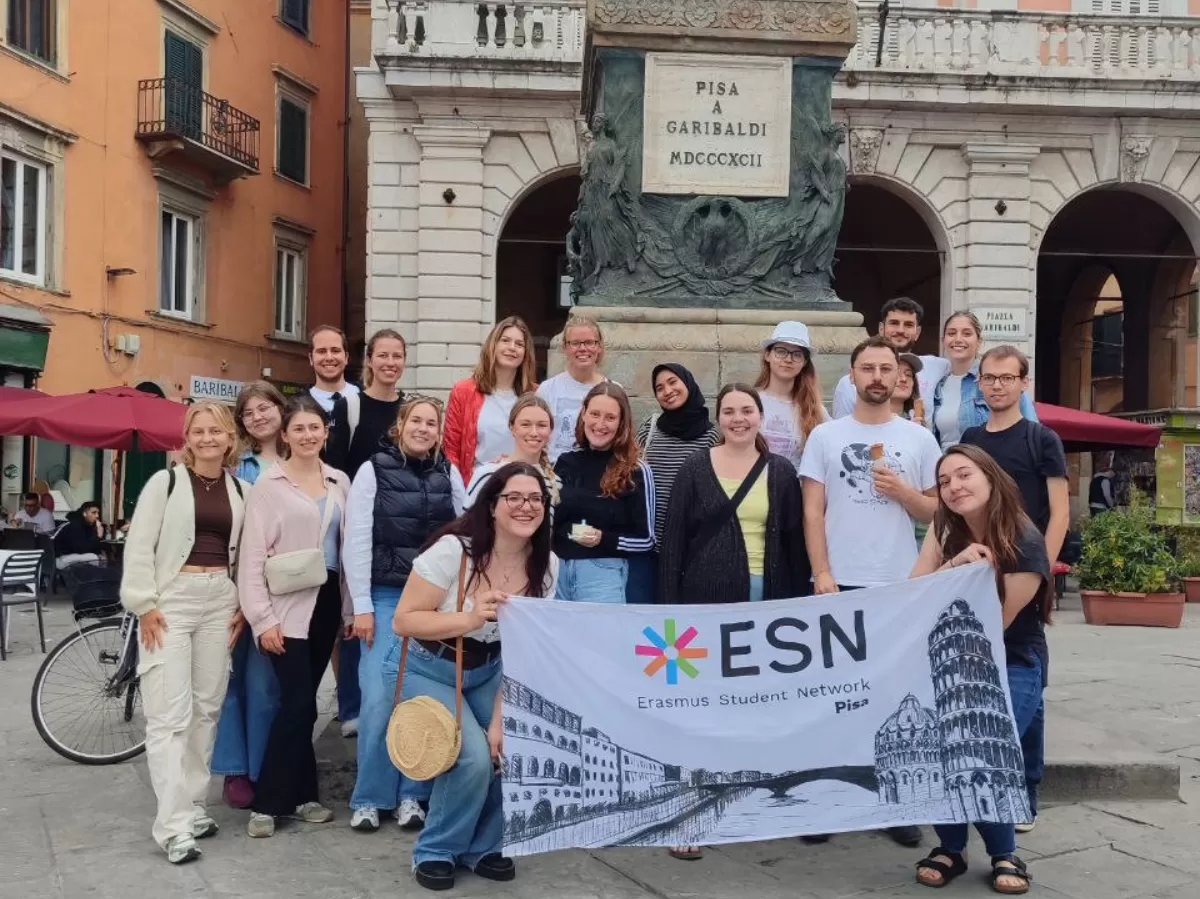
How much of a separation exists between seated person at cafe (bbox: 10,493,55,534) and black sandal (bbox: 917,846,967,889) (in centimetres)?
1516

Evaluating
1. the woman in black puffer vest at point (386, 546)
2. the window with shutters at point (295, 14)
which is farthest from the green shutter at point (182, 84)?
the woman in black puffer vest at point (386, 546)

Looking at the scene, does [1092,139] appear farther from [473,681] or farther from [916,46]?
[473,681]

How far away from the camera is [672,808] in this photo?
14.3 feet

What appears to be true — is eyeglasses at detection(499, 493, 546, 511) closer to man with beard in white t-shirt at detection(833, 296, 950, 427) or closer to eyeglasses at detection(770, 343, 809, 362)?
eyeglasses at detection(770, 343, 809, 362)

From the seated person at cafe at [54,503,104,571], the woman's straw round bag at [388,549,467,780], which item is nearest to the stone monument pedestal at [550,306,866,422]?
the woman's straw round bag at [388,549,467,780]

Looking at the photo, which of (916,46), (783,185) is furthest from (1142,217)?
(783,185)

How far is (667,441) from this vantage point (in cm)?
538

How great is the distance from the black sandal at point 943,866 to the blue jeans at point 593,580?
152 centimetres

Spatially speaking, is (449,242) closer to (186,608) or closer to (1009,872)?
(186,608)

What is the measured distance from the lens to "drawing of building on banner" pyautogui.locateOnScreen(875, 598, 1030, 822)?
4.36m

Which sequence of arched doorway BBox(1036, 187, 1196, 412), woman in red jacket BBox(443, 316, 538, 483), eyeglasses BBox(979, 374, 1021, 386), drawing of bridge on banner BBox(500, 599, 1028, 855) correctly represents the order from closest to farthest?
drawing of bridge on banner BBox(500, 599, 1028, 855) → eyeglasses BBox(979, 374, 1021, 386) → woman in red jacket BBox(443, 316, 538, 483) → arched doorway BBox(1036, 187, 1196, 412)

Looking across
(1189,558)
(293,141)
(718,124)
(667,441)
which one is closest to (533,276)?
(293,141)

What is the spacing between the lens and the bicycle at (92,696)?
6.26 m

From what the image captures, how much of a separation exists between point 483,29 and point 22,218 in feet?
25.7
